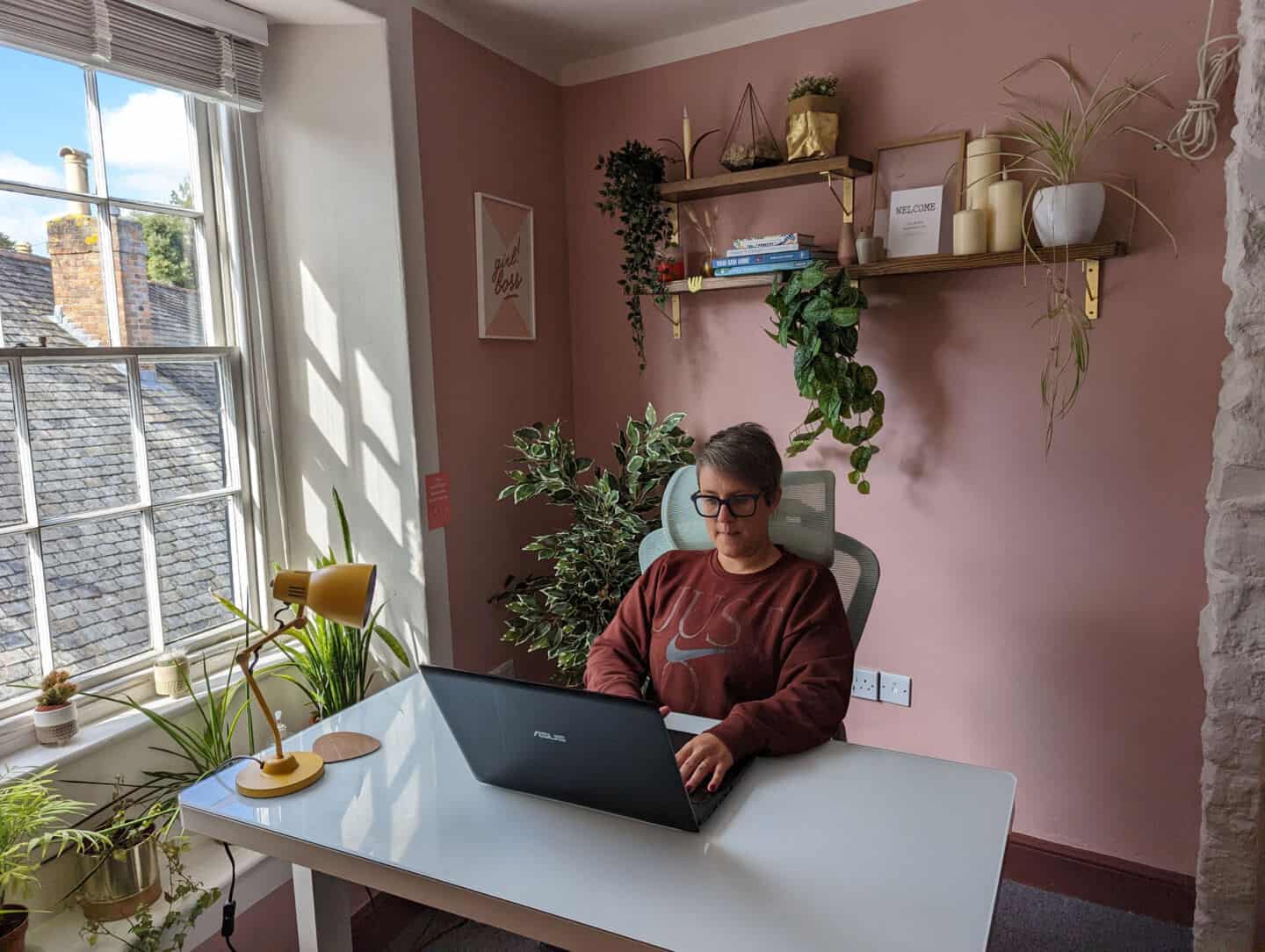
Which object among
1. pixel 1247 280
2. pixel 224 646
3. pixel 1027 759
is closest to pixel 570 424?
pixel 224 646

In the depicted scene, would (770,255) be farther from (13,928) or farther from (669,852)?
(13,928)

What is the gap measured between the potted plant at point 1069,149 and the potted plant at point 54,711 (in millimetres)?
2508

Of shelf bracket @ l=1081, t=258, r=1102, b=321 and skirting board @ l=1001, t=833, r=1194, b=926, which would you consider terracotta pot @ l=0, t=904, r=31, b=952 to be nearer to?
skirting board @ l=1001, t=833, r=1194, b=926

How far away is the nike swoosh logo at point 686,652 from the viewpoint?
1676 mm

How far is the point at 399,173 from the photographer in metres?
2.28

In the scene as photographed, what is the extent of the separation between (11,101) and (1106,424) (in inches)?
106

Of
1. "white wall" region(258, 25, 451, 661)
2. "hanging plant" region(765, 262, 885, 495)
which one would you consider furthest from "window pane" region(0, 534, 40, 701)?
"hanging plant" region(765, 262, 885, 495)

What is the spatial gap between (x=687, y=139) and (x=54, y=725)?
2289mm

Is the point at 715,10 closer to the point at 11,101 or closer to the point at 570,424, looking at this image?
the point at 570,424

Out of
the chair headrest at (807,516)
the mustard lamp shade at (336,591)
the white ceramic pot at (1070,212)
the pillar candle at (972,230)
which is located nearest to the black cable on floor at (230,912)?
the mustard lamp shade at (336,591)

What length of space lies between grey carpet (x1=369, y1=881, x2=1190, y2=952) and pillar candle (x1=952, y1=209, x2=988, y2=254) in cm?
169

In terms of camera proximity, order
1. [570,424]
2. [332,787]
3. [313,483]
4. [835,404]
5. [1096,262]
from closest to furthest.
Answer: [332,787] < [1096,262] < [835,404] < [313,483] < [570,424]

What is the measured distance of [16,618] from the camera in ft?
6.05

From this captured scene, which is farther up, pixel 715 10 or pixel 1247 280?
pixel 715 10
